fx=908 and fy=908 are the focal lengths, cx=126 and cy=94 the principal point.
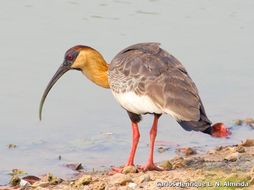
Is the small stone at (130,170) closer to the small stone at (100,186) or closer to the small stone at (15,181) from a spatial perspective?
the small stone at (100,186)

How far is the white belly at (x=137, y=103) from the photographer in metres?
9.52

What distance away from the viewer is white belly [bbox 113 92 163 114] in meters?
9.52

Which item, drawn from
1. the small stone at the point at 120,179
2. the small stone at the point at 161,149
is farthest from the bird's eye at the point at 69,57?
the small stone at the point at 120,179

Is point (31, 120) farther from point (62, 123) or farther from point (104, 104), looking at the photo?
point (104, 104)

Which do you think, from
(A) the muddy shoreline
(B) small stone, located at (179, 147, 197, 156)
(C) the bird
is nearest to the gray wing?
(C) the bird

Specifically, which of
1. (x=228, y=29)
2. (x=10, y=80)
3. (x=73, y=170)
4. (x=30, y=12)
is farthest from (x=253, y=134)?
(x=30, y=12)

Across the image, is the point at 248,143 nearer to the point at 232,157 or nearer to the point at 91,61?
the point at 232,157

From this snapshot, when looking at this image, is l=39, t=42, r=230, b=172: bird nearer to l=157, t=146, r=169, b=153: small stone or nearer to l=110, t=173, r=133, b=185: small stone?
l=110, t=173, r=133, b=185: small stone

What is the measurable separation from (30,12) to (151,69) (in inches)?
296

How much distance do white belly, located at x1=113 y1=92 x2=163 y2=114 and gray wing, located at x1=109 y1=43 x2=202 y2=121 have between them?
5 centimetres

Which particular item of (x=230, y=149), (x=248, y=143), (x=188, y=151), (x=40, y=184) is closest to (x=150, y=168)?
(x=40, y=184)

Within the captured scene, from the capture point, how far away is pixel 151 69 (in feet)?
31.9

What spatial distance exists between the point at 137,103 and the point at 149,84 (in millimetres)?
276

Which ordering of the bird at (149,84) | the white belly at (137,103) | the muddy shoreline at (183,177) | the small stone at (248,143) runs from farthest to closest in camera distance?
the small stone at (248,143), the white belly at (137,103), the bird at (149,84), the muddy shoreline at (183,177)
